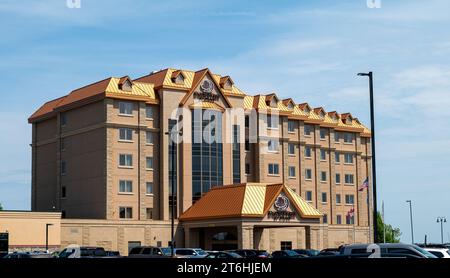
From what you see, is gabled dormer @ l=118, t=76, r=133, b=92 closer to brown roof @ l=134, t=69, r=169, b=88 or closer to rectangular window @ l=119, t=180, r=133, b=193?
brown roof @ l=134, t=69, r=169, b=88

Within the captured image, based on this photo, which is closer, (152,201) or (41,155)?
(152,201)

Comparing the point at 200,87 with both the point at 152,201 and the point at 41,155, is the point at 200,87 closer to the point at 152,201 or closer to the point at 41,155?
the point at 152,201

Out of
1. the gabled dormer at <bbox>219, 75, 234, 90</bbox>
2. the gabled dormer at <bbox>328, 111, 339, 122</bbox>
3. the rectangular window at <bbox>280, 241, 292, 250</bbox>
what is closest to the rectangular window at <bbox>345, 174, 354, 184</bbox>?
the gabled dormer at <bbox>328, 111, 339, 122</bbox>

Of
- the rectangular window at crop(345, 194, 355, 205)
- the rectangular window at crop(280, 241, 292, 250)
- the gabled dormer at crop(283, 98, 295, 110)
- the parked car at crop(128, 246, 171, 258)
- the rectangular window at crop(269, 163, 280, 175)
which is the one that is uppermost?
the gabled dormer at crop(283, 98, 295, 110)

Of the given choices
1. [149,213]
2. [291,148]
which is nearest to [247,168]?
[291,148]

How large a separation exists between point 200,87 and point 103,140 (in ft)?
45.7

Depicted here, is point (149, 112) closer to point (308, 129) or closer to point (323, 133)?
point (308, 129)

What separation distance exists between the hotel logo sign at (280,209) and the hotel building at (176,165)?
0.35 feet

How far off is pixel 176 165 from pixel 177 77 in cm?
1062

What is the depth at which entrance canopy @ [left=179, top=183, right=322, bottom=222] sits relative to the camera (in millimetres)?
77938

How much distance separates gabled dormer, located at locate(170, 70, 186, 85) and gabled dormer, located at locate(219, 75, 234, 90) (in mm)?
6238

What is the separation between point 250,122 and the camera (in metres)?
95.9

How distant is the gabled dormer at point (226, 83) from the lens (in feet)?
309
